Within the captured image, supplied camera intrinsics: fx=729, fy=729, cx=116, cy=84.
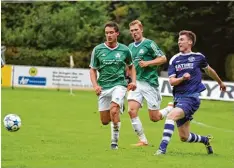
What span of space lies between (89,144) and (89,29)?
3905 centimetres

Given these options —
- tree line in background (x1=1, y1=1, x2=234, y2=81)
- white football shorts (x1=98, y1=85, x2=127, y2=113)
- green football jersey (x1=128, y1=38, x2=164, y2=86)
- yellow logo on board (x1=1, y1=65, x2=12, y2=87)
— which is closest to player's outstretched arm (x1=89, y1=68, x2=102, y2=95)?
white football shorts (x1=98, y1=85, x2=127, y2=113)

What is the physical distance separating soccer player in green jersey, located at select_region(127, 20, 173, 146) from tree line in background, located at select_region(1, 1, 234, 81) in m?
35.3

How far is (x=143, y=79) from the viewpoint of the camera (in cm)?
1438

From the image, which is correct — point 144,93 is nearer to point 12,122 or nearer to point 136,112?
point 136,112

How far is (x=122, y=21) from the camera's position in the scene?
183ft

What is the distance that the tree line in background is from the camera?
5031 cm

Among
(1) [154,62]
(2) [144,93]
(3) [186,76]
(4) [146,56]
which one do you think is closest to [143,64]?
(1) [154,62]

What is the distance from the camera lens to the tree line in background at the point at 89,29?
5031 centimetres

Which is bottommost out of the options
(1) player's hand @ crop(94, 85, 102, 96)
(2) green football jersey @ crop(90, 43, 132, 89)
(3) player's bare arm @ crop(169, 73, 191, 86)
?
(1) player's hand @ crop(94, 85, 102, 96)

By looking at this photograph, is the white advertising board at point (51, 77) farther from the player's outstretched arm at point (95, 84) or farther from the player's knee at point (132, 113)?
the player's outstretched arm at point (95, 84)

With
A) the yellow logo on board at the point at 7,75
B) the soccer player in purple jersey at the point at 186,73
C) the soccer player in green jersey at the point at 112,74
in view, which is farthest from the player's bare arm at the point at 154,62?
the yellow logo on board at the point at 7,75

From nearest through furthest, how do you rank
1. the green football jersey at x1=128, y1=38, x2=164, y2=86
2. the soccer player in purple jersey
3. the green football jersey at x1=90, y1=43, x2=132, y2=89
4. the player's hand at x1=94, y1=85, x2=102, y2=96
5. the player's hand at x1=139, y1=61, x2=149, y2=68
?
the soccer player in purple jersey, the player's hand at x1=94, y1=85, x2=102, y2=96, the green football jersey at x1=90, y1=43, x2=132, y2=89, the player's hand at x1=139, y1=61, x2=149, y2=68, the green football jersey at x1=128, y1=38, x2=164, y2=86

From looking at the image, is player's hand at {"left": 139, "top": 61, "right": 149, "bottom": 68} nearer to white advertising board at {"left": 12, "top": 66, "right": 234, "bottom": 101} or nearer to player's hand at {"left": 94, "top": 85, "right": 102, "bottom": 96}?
player's hand at {"left": 94, "top": 85, "right": 102, "bottom": 96}

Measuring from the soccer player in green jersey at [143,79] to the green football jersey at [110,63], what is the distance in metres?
0.74
